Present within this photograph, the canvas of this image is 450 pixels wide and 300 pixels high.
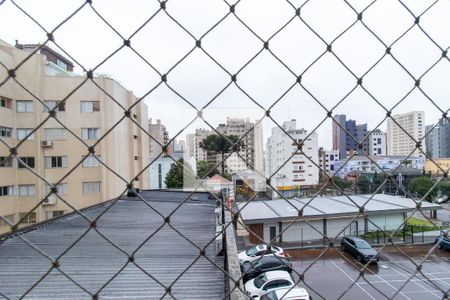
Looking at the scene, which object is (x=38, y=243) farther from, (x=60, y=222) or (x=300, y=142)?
(x=300, y=142)

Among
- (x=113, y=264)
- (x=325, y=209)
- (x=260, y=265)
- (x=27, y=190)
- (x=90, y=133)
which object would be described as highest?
(x=90, y=133)

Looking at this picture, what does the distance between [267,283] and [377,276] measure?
2711mm

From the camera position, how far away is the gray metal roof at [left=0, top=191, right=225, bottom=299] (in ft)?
5.72

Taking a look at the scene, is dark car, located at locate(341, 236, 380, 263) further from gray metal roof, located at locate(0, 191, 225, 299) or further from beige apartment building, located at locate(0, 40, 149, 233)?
gray metal roof, located at locate(0, 191, 225, 299)

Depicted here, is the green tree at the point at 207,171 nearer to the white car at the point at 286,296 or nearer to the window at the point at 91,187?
the white car at the point at 286,296

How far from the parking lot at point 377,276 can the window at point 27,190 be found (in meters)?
5.81

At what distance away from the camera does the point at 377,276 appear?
271 inches

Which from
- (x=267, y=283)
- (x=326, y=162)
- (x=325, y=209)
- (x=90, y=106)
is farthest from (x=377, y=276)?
(x=90, y=106)

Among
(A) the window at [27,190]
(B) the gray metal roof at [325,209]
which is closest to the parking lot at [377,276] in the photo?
(B) the gray metal roof at [325,209]

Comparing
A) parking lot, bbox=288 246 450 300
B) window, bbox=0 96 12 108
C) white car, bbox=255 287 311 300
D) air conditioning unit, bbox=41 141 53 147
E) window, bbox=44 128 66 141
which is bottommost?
parking lot, bbox=288 246 450 300

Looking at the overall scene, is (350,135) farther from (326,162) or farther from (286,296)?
(326,162)

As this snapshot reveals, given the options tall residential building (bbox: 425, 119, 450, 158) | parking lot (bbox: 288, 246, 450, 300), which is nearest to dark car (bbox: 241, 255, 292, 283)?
tall residential building (bbox: 425, 119, 450, 158)

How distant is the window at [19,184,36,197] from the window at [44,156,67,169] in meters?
0.67

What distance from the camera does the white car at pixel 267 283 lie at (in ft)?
18.1
